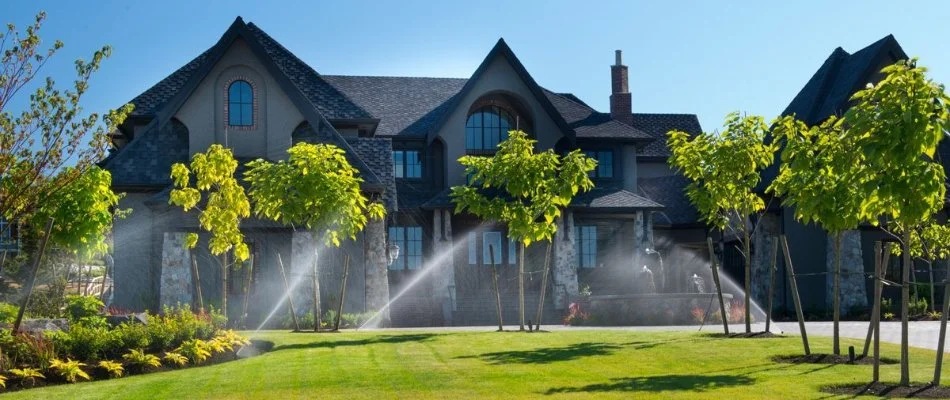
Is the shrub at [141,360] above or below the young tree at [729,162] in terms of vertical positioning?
below

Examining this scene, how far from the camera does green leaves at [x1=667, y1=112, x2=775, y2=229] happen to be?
822 inches

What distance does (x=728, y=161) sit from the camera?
2092 centimetres

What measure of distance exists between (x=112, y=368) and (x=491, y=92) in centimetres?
2382

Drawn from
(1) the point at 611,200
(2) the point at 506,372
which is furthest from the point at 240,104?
(2) the point at 506,372

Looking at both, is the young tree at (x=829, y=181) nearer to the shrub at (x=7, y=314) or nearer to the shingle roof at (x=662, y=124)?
the shrub at (x=7, y=314)

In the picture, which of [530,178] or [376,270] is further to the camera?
[376,270]

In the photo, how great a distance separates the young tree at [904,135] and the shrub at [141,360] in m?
10.2

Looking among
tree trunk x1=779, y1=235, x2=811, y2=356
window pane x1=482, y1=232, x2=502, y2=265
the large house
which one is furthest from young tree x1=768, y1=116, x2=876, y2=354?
window pane x1=482, y1=232, x2=502, y2=265

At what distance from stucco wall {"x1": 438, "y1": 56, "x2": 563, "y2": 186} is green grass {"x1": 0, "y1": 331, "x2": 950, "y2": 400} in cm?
1731

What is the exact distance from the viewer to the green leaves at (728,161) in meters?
20.9

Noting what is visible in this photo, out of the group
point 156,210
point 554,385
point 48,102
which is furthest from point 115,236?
point 554,385

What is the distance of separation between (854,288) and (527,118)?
12.2 metres

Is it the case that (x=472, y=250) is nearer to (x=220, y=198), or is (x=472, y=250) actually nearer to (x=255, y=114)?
(x=255, y=114)

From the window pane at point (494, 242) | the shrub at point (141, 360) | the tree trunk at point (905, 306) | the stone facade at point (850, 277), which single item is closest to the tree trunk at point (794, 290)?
the tree trunk at point (905, 306)
